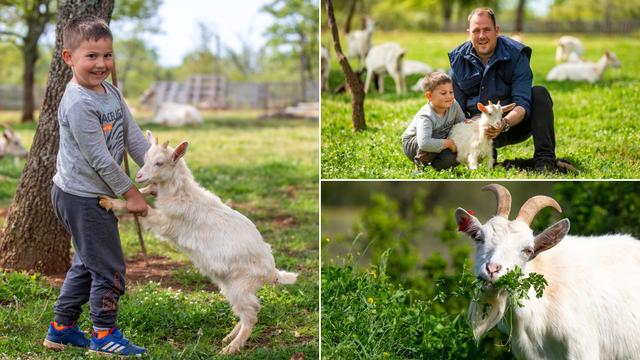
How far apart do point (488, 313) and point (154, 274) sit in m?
3.10

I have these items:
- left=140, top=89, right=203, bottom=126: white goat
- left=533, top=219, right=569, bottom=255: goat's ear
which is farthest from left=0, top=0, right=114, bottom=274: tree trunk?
left=140, top=89, right=203, bottom=126: white goat

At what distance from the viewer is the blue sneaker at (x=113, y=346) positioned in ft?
10.1

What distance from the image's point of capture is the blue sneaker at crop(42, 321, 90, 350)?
3.19 meters

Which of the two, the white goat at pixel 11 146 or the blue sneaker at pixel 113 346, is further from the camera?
the white goat at pixel 11 146

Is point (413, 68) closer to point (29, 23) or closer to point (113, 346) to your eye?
point (113, 346)

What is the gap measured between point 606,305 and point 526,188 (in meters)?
1.72

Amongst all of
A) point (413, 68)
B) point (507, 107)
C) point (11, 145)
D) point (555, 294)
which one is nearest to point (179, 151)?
point (507, 107)

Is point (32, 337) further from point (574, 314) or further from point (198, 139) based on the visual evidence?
point (198, 139)

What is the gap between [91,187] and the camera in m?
3.09

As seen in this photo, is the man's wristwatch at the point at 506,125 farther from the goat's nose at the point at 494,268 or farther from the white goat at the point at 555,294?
the goat's nose at the point at 494,268

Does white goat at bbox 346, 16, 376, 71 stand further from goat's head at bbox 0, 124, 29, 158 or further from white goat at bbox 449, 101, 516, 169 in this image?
goat's head at bbox 0, 124, 29, 158

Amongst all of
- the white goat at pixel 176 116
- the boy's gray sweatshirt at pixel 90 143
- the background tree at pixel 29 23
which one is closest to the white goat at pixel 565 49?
the boy's gray sweatshirt at pixel 90 143

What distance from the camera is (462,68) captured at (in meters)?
3.90

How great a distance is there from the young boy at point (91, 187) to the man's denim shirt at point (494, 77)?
264 cm
